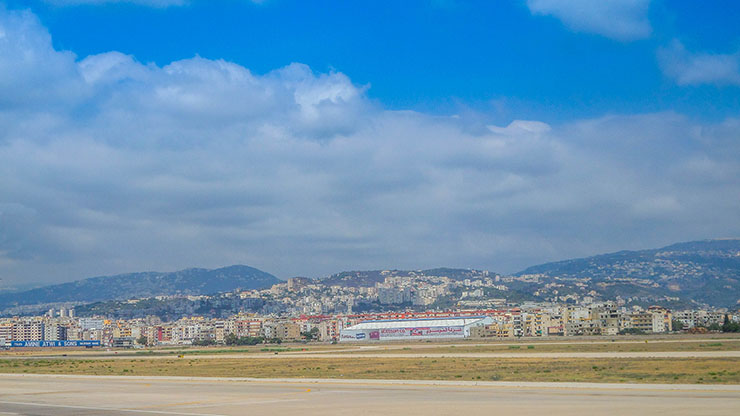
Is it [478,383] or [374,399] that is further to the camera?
[478,383]

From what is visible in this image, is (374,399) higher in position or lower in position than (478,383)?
higher

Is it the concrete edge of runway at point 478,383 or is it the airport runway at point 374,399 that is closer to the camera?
the airport runway at point 374,399

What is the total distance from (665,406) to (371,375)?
980 inches

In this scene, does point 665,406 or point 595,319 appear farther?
point 595,319

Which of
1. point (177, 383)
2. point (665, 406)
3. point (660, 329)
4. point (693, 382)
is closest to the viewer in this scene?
point (665, 406)

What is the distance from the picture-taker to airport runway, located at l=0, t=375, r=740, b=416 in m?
25.4

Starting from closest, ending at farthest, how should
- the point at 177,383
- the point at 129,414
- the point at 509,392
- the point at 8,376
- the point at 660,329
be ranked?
the point at 129,414 → the point at 509,392 → the point at 177,383 → the point at 8,376 → the point at 660,329

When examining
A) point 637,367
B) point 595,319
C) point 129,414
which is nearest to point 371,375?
point 637,367

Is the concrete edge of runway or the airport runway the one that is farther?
the concrete edge of runway

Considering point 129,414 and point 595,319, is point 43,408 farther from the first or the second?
point 595,319

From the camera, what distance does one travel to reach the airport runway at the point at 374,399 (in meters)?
25.4

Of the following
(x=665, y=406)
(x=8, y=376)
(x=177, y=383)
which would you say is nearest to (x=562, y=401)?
(x=665, y=406)

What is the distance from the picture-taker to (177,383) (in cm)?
4466

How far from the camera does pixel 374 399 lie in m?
30.7
